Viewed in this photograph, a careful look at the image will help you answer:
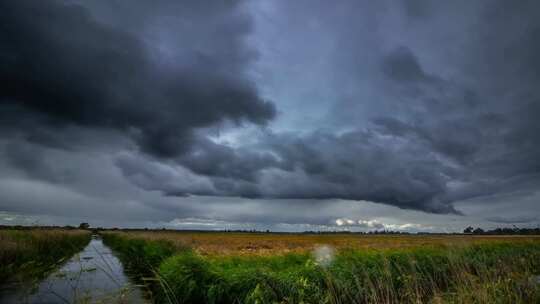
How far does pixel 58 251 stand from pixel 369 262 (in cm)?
2382

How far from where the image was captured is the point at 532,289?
8102 mm

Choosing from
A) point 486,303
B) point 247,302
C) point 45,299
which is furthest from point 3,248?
point 486,303

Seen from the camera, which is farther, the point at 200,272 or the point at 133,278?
the point at 133,278

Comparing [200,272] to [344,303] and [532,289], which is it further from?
[532,289]

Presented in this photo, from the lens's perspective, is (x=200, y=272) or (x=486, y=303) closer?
(x=486, y=303)

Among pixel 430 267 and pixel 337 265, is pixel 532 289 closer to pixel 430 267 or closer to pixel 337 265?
pixel 337 265

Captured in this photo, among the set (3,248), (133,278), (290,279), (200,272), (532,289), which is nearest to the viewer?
(532,289)

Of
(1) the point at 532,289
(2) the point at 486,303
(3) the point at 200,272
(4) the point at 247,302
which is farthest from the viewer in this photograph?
(3) the point at 200,272

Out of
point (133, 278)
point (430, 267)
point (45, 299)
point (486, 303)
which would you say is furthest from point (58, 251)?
point (486, 303)

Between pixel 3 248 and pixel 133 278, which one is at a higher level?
pixel 3 248

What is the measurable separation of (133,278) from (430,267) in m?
18.2

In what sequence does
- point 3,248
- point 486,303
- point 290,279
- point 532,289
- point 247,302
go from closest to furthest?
point 486,303, point 532,289, point 247,302, point 290,279, point 3,248

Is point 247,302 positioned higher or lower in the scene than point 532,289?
lower

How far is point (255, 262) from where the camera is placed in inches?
797
